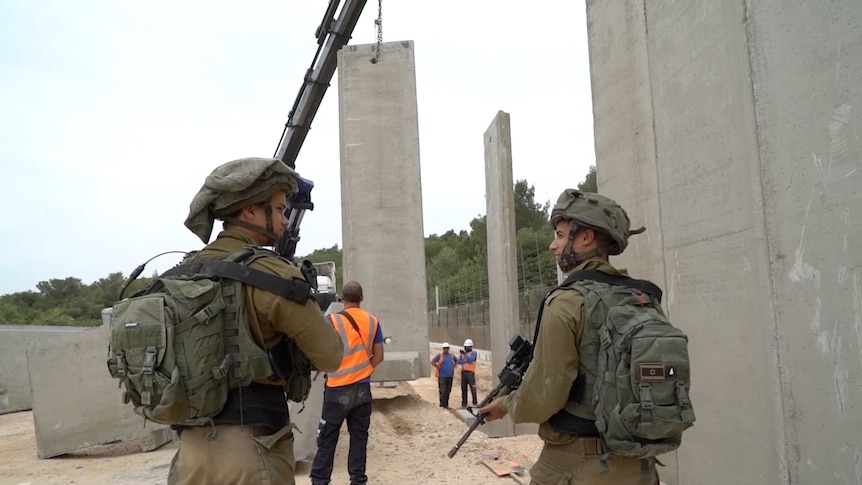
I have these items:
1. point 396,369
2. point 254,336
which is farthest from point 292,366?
point 396,369

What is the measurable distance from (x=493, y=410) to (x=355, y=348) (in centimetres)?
232

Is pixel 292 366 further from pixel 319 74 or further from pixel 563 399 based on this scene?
pixel 319 74

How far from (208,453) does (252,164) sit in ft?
3.32

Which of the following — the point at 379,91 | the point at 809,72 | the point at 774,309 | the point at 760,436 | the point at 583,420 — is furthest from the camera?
the point at 379,91

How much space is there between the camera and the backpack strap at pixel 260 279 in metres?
1.99

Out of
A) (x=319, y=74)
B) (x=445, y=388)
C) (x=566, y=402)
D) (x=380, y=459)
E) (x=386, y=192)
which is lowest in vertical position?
(x=445, y=388)

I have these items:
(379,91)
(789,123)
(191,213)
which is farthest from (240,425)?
(379,91)

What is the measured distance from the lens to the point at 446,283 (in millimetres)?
40750

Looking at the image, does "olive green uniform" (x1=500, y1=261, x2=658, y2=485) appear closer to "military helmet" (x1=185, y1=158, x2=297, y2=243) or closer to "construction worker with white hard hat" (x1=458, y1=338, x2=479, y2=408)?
"military helmet" (x1=185, y1=158, x2=297, y2=243)

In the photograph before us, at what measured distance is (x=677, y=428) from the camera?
6.26 ft

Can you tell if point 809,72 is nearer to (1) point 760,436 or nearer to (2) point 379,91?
(1) point 760,436

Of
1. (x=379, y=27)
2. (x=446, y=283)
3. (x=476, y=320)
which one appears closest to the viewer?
(x=379, y=27)

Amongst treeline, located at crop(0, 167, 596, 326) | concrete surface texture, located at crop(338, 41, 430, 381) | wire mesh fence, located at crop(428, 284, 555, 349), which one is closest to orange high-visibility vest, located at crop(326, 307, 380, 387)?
concrete surface texture, located at crop(338, 41, 430, 381)

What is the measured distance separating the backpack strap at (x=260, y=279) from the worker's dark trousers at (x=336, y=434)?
2.71m
